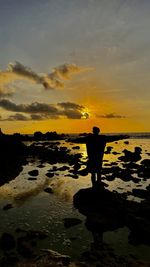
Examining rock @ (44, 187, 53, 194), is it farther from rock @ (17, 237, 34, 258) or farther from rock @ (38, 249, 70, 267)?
rock @ (38, 249, 70, 267)

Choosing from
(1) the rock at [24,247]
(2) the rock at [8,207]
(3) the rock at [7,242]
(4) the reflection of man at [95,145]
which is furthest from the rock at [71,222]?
(2) the rock at [8,207]

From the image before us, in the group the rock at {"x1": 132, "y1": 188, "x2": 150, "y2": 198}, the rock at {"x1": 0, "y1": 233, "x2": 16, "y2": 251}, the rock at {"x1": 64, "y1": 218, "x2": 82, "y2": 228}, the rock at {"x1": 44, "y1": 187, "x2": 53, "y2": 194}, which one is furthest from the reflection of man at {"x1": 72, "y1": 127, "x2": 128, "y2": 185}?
the rock at {"x1": 44, "y1": 187, "x2": 53, "y2": 194}

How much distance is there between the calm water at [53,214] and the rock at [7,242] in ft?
3.53

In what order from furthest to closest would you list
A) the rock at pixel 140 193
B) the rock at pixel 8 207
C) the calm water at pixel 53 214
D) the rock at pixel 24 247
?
the rock at pixel 140 193 < the rock at pixel 8 207 < the calm water at pixel 53 214 < the rock at pixel 24 247

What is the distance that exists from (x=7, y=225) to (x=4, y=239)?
245 cm

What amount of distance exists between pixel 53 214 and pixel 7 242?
17.1 feet

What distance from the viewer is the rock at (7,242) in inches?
533

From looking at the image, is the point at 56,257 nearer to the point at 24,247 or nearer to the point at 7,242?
the point at 24,247

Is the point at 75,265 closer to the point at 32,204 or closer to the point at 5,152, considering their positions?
the point at 32,204

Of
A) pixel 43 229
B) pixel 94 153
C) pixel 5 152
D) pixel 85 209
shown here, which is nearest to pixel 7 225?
pixel 43 229

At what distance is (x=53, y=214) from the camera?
18891mm

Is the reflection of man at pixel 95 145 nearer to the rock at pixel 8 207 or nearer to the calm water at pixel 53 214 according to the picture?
the calm water at pixel 53 214

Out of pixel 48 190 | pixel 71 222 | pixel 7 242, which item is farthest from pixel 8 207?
pixel 7 242

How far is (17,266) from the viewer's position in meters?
11.7
